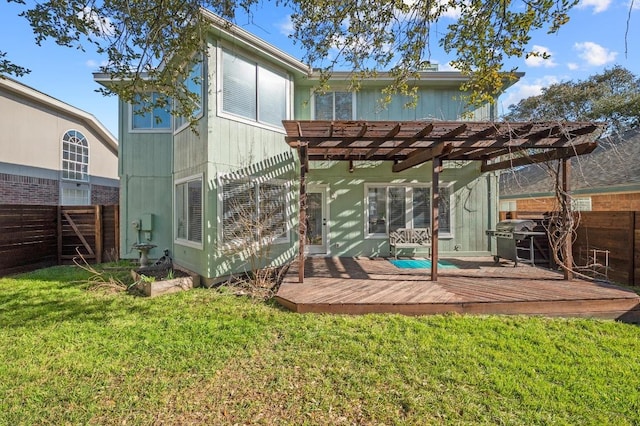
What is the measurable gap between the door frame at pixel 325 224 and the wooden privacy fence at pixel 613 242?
5874 mm

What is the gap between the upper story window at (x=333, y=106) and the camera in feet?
28.2

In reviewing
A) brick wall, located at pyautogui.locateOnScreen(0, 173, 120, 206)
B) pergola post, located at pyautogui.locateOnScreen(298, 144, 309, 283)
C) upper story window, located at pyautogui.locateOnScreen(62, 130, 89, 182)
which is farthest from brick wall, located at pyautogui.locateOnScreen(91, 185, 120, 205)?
pergola post, located at pyautogui.locateOnScreen(298, 144, 309, 283)

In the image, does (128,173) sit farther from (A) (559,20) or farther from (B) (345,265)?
(A) (559,20)

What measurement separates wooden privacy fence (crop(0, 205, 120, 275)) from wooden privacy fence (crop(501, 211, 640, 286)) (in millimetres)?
12658

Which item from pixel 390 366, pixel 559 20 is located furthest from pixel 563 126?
pixel 390 366

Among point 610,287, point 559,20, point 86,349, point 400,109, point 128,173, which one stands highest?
point 400,109

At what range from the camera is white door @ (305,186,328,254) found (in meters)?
8.72

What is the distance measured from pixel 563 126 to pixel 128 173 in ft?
36.1

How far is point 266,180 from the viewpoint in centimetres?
719

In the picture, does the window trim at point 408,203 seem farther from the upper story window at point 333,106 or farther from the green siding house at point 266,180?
the upper story window at point 333,106

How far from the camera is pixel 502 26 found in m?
3.94

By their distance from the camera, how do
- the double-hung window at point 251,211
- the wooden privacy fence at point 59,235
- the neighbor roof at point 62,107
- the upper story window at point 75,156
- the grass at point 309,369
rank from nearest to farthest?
the grass at point 309,369, the double-hung window at point 251,211, the wooden privacy fence at point 59,235, the neighbor roof at point 62,107, the upper story window at point 75,156

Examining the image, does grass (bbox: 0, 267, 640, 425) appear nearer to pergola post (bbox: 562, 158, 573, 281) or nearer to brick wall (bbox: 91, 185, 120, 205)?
pergola post (bbox: 562, 158, 573, 281)

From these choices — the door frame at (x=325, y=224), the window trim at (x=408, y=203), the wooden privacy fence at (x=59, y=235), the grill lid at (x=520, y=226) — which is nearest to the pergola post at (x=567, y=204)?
the grill lid at (x=520, y=226)
